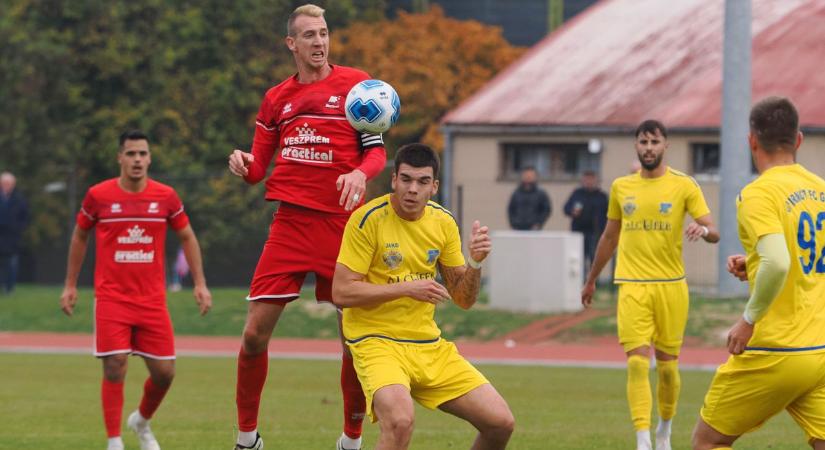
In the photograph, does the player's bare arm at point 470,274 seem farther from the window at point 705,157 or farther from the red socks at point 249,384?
the window at point 705,157

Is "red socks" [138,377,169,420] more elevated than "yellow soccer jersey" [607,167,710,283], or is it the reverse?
"yellow soccer jersey" [607,167,710,283]

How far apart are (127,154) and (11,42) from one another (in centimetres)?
2443

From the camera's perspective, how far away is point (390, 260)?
28.0ft

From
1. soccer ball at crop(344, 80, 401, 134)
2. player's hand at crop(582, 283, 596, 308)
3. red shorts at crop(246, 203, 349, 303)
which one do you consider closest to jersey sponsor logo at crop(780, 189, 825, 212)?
soccer ball at crop(344, 80, 401, 134)

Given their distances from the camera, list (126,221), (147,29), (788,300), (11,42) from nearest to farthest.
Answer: (788,300), (126,221), (11,42), (147,29)

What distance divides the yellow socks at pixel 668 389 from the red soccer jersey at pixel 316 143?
3243 mm

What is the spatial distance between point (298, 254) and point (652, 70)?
25364mm

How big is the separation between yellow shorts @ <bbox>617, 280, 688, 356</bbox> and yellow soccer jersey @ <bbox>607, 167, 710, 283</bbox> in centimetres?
9

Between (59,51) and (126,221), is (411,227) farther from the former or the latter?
(59,51)

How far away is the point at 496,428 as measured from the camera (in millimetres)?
8305

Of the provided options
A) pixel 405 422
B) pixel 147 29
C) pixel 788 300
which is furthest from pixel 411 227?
pixel 147 29

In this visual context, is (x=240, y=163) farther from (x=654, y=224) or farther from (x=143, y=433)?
(x=654, y=224)

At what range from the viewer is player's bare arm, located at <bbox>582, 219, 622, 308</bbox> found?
38.4 ft

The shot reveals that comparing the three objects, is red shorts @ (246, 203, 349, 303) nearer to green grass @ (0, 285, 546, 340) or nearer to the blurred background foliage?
green grass @ (0, 285, 546, 340)
